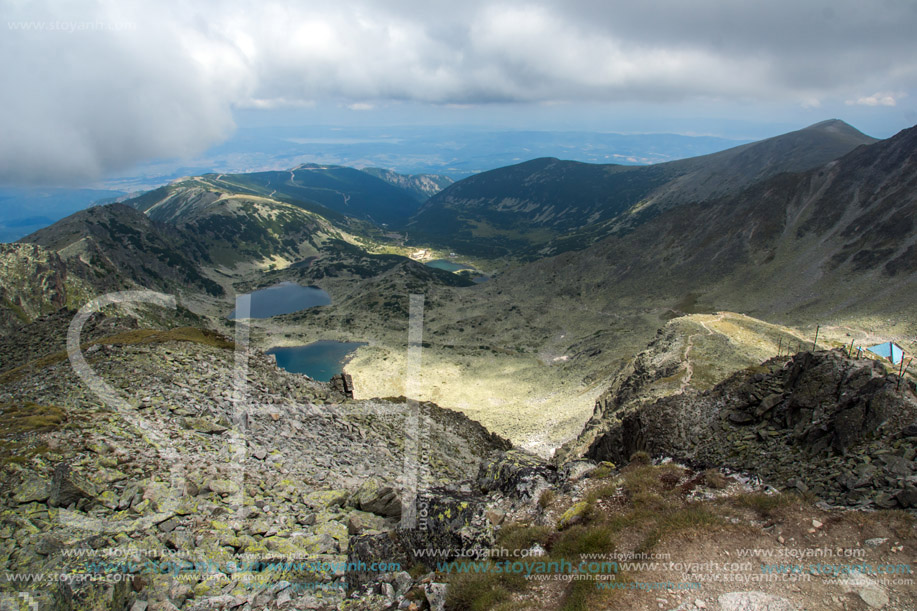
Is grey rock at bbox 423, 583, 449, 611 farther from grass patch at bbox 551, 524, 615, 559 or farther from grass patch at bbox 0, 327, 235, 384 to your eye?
grass patch at bbox 0, 327, 235, 384

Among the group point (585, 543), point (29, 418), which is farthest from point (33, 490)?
point (585, 543)

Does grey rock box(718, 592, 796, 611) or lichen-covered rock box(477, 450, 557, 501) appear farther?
lichen-covered rock box(477, 450, 557, 501)

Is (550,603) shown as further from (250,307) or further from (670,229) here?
(250,307)

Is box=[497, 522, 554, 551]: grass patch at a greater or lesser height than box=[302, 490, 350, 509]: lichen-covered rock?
greater

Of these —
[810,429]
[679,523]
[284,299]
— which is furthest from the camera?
[284,299]

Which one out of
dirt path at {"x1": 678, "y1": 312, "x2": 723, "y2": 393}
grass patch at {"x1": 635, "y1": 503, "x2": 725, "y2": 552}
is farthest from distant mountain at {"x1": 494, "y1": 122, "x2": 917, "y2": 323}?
grass patch at {"x1": 635, "y1": 503, "x2": 725, "y2": 552}

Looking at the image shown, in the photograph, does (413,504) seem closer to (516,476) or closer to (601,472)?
(516,476)

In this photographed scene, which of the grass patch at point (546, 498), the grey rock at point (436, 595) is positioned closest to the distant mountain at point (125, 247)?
the grass patch at point (546, 498)

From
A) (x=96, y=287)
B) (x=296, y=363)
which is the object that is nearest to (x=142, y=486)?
(x=296, y=363)
